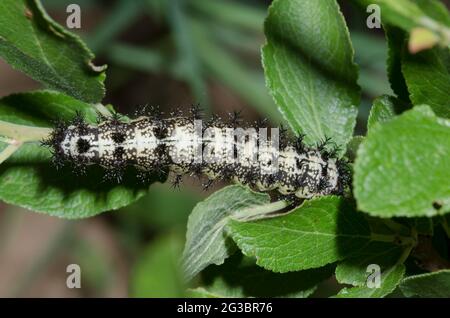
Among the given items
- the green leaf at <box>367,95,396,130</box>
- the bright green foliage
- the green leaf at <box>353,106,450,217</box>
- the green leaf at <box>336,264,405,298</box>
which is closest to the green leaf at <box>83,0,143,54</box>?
the bright green foliage

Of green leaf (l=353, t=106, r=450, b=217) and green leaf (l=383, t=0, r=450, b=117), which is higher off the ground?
green leaf (l=383, t=0, r=450, b=117)

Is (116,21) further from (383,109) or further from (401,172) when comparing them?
(401,172)

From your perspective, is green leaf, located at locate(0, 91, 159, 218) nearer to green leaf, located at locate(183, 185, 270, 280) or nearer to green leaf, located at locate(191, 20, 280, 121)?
green leaf, located at locate(183, 185, 270, 280)

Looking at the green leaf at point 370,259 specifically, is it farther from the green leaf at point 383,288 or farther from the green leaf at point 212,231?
the green leaf at point 212,231

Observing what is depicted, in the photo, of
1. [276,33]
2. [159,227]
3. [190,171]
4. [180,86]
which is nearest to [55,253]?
[159,227]

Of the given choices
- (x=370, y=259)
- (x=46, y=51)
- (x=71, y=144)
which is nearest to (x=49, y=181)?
(x=71, y=144)

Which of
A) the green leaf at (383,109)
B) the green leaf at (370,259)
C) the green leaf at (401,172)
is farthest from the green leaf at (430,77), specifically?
the green leaf at (370,259)
